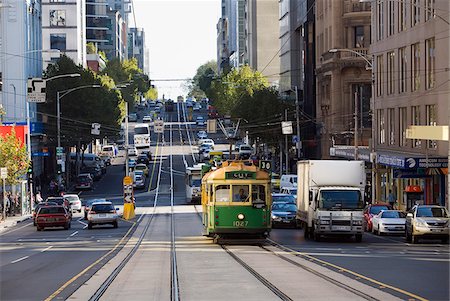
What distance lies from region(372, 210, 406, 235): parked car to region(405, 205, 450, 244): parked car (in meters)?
5.44

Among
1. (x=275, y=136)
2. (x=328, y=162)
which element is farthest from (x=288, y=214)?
(x=275, y=136)

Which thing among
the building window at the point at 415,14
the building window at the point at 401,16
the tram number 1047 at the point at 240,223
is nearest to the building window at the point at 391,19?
the building window at the point at 401,16

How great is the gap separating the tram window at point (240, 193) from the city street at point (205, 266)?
1778 mm

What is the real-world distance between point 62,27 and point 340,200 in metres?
116

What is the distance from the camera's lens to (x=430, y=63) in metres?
60.6

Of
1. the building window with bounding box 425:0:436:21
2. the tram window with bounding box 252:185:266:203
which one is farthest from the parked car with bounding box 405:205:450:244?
the building window with bounding box 425:0:436:21

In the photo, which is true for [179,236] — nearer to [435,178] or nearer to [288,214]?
[288,214]

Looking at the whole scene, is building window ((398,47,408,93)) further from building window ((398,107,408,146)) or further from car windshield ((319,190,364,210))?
car windshield ((319,190,364,210))

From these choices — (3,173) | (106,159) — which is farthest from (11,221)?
(106,159)

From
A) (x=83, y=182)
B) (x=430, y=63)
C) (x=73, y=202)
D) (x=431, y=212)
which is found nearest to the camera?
(x=431, y=212)

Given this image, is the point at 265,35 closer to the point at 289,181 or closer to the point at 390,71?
the point at 289,181

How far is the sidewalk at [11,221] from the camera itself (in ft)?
202

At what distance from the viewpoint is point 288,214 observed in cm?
5347

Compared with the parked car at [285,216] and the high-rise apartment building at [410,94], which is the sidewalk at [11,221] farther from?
the high-rise apartment building at [410,94]
